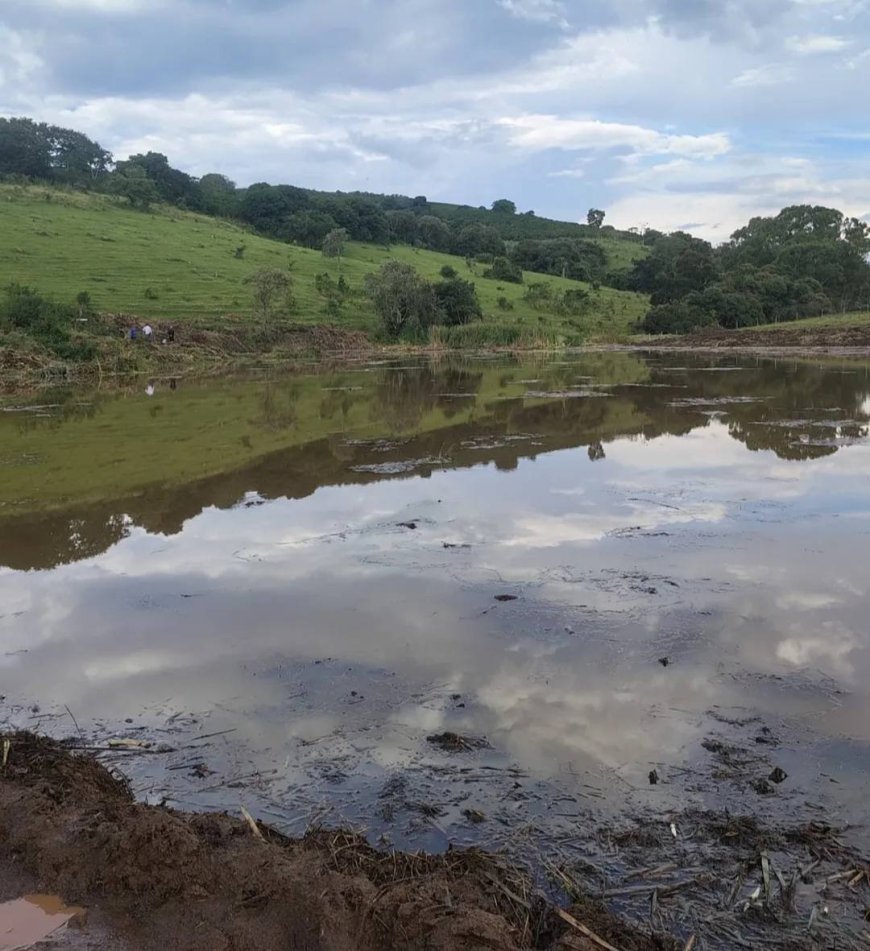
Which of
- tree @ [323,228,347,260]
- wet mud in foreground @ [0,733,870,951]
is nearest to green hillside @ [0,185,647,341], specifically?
→ tree @ [323,228,347,260]

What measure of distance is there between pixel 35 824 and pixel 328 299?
54.7 metres

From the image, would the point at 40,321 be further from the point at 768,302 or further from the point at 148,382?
the point at 768,302

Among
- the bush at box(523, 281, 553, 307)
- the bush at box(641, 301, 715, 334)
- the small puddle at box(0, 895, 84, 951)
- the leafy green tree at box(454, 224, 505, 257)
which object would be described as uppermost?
the leafy green tree at box(454, 224, 505, 257)

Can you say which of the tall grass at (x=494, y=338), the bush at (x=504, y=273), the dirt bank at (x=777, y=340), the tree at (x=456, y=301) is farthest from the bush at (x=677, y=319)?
the bush at (x=504, y=273)

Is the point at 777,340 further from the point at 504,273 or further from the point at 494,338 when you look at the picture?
the point at 504,273

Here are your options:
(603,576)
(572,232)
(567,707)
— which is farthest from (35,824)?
(572,232)

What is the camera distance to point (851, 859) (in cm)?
381

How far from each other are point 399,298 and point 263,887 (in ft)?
171

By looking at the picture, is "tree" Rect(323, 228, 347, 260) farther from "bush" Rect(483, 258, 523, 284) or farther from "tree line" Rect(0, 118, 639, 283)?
"bush" Rect(483, 258, 523, 284)

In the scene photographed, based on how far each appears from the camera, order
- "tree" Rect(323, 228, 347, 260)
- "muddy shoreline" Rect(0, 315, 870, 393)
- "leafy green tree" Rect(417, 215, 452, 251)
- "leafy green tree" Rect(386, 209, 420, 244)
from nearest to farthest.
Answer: "muddy shoreline" Rect(0, 315, 870, 393) < "tree" Rect(323, 228, 347, 260) < "leafy green tree" Rect(386, 209, 420, 244) < "leafy green tree" Rect(417, 215, 452, 251)

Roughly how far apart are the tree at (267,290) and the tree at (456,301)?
13.3 metres

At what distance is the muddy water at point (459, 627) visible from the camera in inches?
181

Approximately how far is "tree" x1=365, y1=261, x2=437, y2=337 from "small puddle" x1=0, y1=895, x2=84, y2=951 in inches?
2018

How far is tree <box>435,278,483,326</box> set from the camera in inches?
2297
